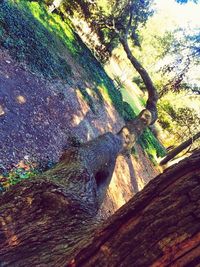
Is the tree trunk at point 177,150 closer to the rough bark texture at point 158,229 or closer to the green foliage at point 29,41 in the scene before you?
the green foliage at point 29,41

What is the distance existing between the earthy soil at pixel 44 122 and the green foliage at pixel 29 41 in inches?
21.2

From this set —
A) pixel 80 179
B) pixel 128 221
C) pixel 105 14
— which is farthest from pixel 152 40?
pixel 128 221

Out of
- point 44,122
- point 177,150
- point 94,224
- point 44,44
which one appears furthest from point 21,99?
point 177,150

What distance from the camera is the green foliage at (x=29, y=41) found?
10.1 metres

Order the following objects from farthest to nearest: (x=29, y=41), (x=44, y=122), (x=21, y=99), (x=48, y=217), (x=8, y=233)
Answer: (x=29, y=41)
(x=44, y=122)
(x=21, y=99)
(x=48, y=217)
(x=8, y=233)

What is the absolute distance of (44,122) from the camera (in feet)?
28.7

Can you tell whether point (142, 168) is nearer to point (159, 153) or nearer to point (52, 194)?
point (159, 153)

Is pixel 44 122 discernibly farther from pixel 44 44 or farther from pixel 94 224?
pixel 94 224

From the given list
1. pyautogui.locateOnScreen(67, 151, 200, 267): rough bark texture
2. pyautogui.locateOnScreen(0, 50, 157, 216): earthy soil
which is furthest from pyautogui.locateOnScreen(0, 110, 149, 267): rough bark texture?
pyautogui.locateOnScreen(0, 50, 157, 216): earthy soil

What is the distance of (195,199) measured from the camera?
2021 millimetres

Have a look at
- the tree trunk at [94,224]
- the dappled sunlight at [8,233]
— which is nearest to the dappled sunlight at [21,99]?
the tree trunk at [94,224]

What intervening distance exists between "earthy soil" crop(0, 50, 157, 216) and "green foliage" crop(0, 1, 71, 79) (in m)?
0.54

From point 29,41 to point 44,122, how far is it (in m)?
4.16

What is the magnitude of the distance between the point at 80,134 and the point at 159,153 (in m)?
11.6
